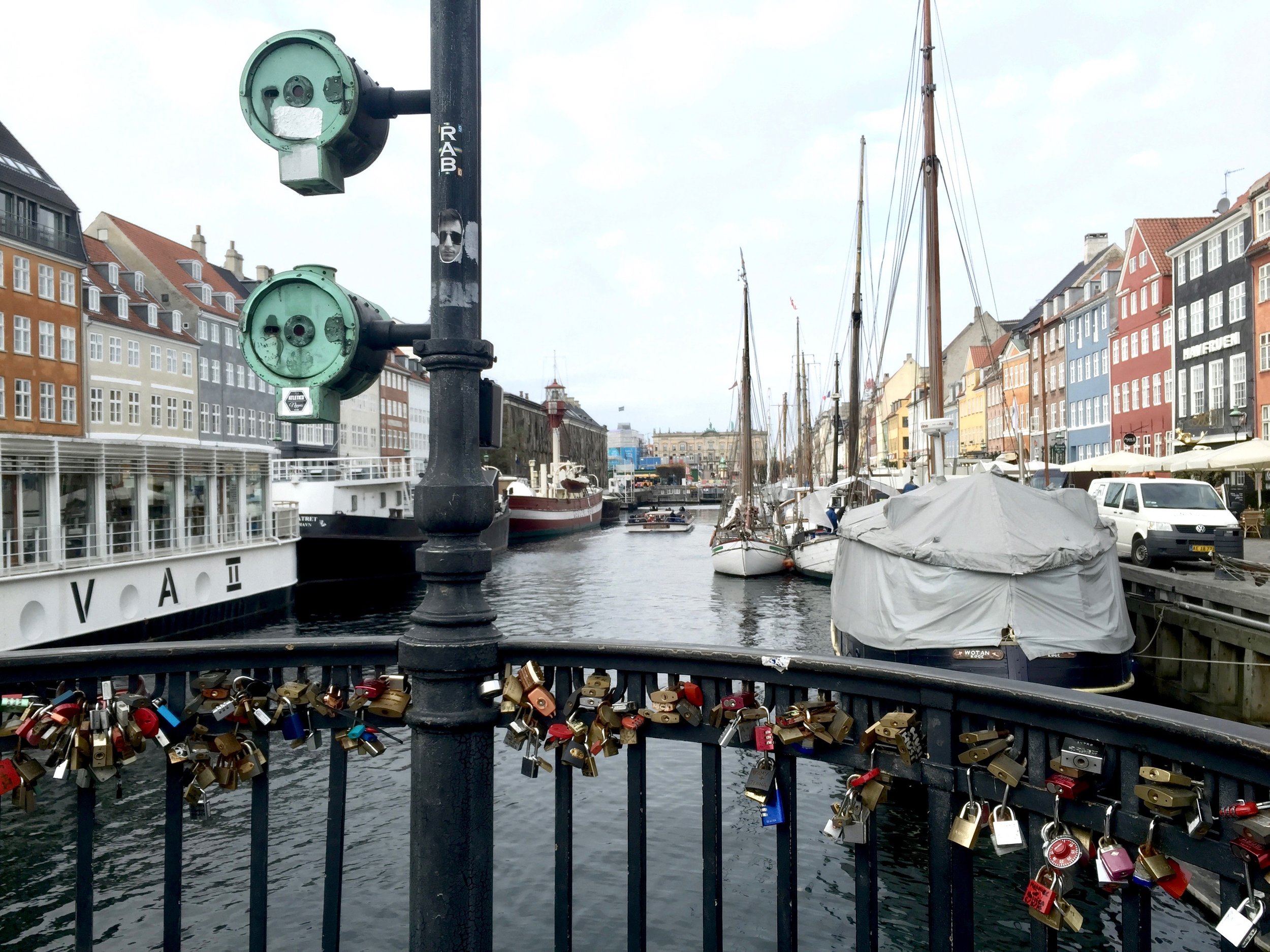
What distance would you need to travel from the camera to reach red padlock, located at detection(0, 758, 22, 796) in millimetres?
3086

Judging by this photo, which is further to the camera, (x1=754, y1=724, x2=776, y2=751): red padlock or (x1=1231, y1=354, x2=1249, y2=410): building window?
(x1=1231, y1=354, x2=1249, y2=410): building window

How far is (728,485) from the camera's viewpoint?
72.9 m

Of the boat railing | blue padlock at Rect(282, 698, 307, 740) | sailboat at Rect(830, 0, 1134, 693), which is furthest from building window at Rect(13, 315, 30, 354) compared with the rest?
blue padlock at Rect(282, 698, 307, 740)

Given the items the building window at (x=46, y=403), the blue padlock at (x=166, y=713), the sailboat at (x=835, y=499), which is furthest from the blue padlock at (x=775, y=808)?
the building window at (x=46, y=403)

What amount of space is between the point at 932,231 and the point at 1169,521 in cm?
853

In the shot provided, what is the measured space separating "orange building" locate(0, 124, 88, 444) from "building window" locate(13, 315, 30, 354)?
32 millimetres

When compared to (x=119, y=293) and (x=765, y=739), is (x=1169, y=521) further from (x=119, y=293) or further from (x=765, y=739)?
(x=119, y=293)

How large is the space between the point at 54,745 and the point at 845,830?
8.11 ft

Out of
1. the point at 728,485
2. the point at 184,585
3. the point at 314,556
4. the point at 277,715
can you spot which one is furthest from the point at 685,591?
the point at 728,485

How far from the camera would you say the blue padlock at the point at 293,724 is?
326cm

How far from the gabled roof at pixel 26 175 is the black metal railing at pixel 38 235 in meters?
1.12

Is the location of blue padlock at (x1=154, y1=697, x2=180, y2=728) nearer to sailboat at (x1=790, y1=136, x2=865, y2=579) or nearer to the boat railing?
sailboat at (x1=790, y1=136, x2=865, y2=579)

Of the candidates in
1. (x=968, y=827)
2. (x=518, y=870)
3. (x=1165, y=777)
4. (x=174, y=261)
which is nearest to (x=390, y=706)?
(x=968, y=827)

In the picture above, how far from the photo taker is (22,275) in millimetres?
39656
